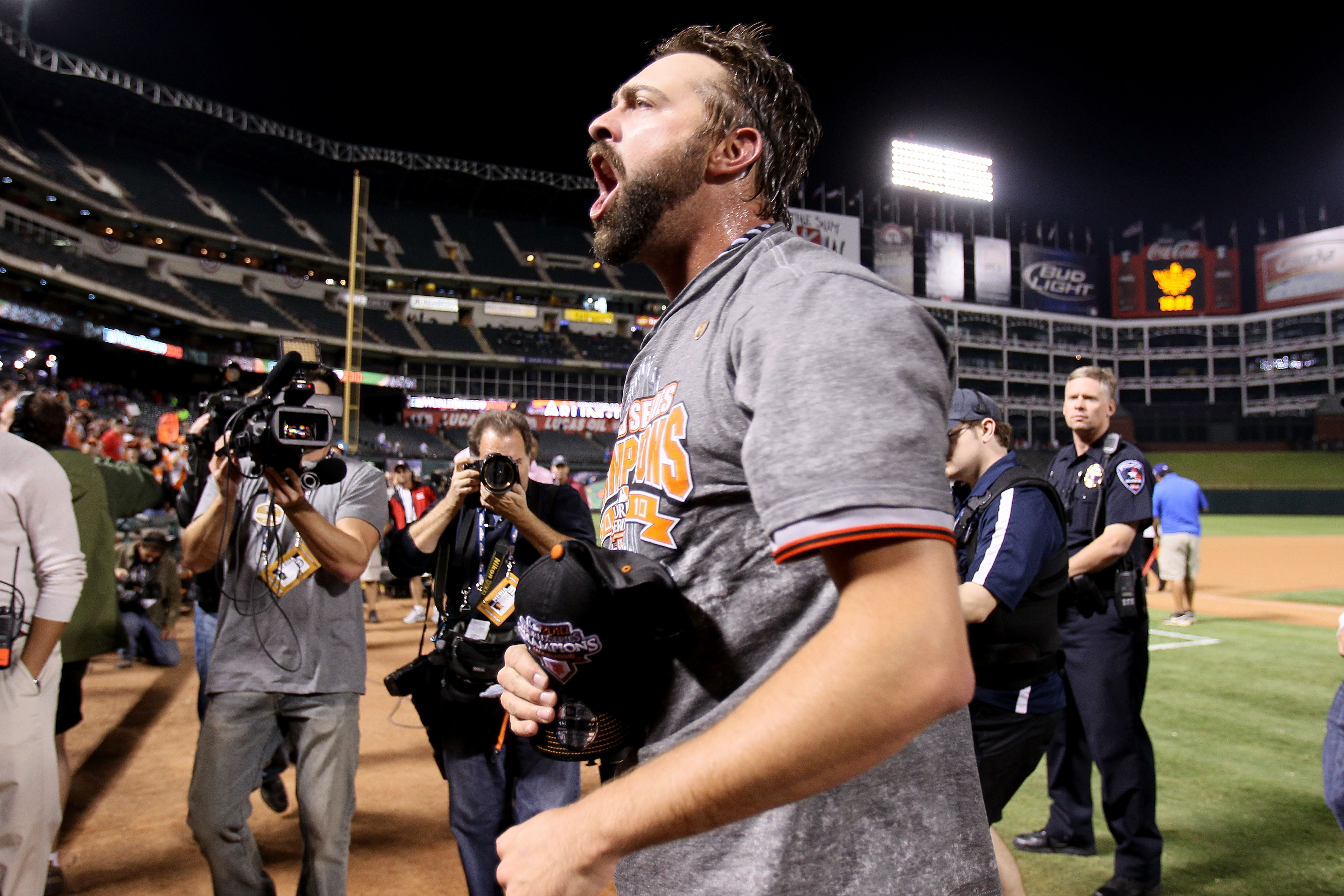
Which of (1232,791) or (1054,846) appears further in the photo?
(1232,791)

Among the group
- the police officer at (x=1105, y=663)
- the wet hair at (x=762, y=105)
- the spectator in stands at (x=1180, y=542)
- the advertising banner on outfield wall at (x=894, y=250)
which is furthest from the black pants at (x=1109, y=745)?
the advertising banner on outfield wall at (x=894, y=250)

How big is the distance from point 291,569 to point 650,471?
120 inches

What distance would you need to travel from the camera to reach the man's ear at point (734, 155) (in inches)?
54.6

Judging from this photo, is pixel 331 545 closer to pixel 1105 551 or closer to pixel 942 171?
pixel 1105 551

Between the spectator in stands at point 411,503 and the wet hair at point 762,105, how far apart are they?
11.2 meters

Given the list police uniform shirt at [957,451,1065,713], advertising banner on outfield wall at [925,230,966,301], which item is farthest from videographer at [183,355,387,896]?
advertising banner on outfield wall at [925,230,966,301]

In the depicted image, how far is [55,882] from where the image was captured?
154 inches

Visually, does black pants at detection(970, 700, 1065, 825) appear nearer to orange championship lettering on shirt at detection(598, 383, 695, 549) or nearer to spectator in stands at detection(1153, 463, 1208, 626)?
orange championship lettering on shirt at detection(598, 383, 695, 549)

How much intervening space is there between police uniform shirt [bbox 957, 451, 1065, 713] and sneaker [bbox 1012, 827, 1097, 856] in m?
1.28

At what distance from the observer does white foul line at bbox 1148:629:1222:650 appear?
946 cm

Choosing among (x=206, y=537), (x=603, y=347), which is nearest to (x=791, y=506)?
(x=206, y=537)

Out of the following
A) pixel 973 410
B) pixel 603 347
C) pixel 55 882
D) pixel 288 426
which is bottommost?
pixel 55 882

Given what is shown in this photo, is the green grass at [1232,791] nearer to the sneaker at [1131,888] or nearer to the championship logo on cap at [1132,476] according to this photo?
the sneaker at [1131,888]

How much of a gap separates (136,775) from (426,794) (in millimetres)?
2104
